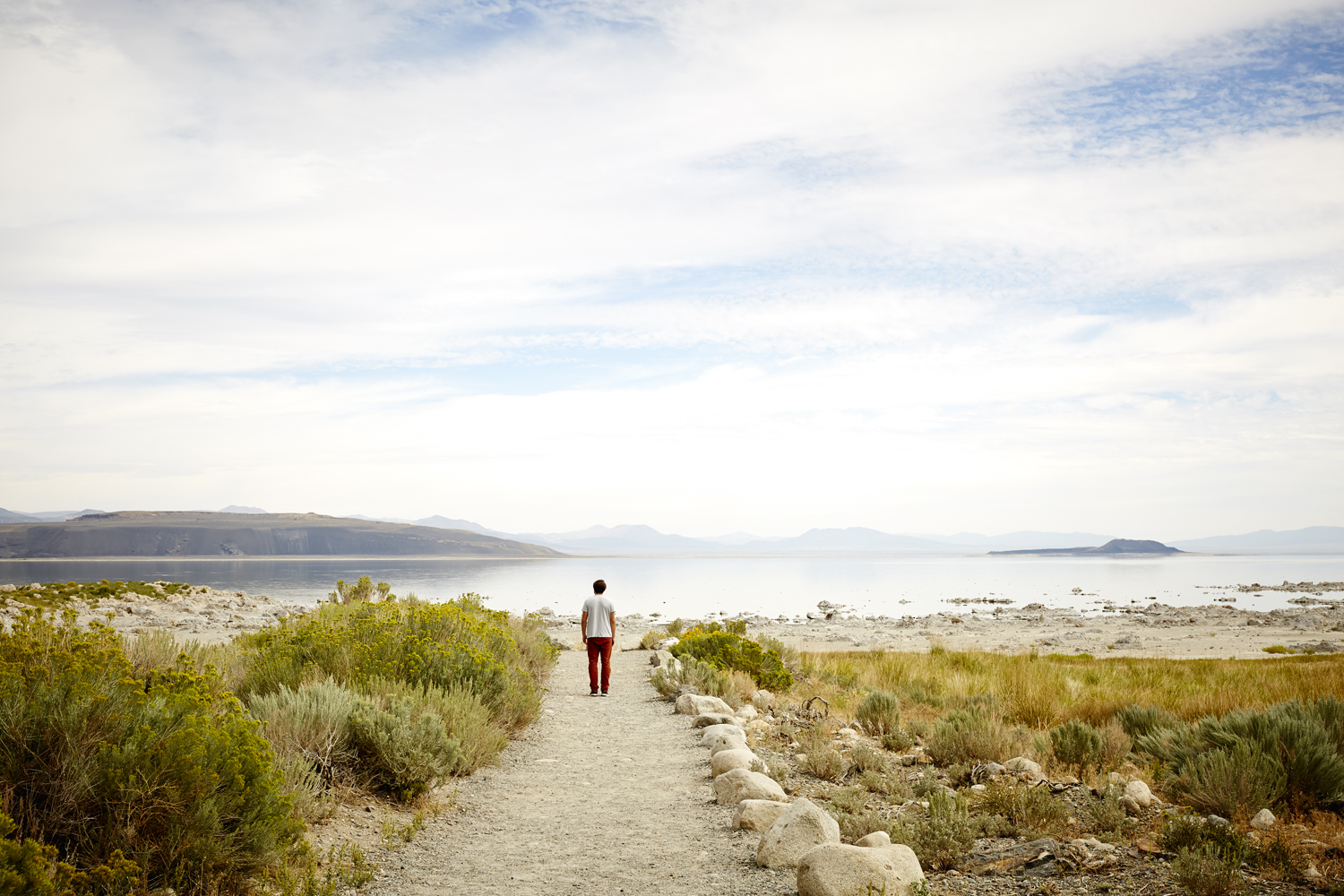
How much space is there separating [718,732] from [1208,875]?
18.7ft

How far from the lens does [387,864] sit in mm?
5309

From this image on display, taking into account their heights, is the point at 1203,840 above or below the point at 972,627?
above

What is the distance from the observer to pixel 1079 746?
805 centimetres

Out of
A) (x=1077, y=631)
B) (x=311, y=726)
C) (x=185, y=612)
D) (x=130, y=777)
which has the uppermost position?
(x=130, y=777)

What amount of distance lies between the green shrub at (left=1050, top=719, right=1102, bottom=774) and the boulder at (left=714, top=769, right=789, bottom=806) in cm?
331

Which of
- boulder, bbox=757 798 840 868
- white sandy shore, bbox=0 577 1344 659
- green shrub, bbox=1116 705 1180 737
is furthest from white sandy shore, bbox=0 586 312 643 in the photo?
green shrub, bbox=1116 705 1180 737

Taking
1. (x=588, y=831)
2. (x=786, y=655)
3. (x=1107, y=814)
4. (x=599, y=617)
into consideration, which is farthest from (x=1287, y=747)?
(x=786, y=655)

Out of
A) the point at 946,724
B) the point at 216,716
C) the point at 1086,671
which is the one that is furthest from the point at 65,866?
the point at 1086,671

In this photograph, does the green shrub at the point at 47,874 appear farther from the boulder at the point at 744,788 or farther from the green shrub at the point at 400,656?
the boulder at the point at 744,788

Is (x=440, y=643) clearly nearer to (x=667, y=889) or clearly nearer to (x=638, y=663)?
(x=667, y=889)

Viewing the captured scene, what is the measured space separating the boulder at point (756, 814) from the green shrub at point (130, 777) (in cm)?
333

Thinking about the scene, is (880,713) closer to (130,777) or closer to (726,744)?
(726,744)

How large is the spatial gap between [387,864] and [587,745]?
4502 millimetres

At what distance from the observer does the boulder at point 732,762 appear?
764cm
